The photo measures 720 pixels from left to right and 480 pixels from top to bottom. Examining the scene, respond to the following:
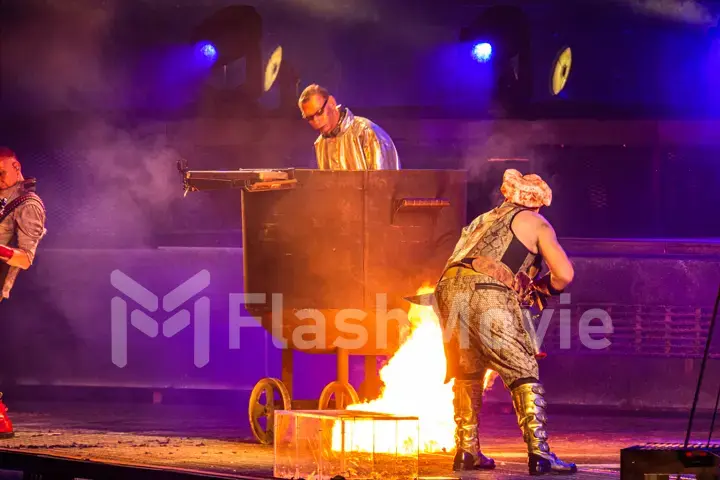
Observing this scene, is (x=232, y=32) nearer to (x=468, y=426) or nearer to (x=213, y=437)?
(x=213, y=437)

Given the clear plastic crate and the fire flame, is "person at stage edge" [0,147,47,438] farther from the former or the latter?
the clear plastic crate

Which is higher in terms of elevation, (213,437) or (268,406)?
(268,406)

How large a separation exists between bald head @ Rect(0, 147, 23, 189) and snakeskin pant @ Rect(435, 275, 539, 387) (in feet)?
11.7

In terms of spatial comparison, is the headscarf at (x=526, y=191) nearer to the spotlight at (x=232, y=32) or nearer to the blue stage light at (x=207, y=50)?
the spotlight at (x=232, y=32)

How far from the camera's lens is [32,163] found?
14.1 m

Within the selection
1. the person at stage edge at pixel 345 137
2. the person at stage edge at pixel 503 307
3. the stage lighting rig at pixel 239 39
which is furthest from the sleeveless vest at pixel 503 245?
the stage lighting rig at pixel 239 39

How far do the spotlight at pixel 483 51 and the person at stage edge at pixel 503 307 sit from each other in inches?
184

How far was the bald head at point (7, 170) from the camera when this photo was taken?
10680 mm

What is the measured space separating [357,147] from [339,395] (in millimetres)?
1765

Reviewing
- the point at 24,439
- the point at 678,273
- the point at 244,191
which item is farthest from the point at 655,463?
the point at 678,273

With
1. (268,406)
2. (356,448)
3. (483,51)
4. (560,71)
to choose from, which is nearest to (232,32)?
(483,51)

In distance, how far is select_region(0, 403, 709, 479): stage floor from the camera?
9125 mm

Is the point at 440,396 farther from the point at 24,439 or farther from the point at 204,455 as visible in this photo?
the point at 24,439

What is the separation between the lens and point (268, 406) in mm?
10492
